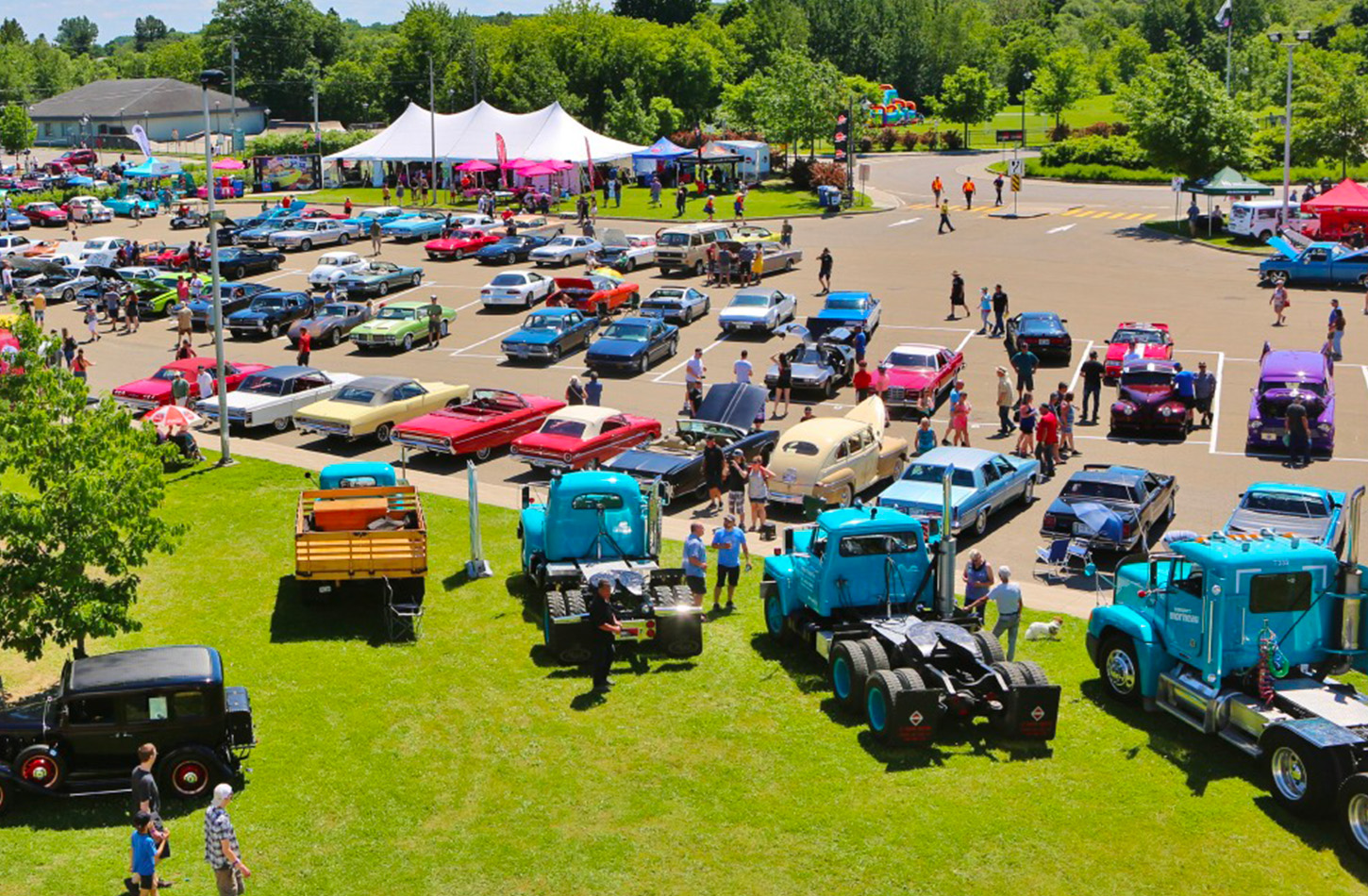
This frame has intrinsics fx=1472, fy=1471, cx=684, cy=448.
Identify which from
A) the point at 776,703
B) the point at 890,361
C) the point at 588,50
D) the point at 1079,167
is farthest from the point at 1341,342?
the point at 588,50

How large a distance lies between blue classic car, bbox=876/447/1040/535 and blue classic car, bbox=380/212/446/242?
38.2 metres

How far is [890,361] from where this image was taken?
114ft

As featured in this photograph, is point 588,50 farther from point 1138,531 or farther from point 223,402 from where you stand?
point 1138,531

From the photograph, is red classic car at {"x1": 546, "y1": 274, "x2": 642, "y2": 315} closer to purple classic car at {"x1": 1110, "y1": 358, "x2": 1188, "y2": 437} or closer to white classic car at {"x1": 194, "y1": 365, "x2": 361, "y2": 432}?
white classic car at {"x1": 194, "y1": 365, "x2": 361, "y2": 432}

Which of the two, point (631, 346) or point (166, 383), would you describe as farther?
point (631, 346)

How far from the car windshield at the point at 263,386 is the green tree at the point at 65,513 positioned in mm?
15231

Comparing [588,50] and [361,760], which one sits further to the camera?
[588,50]

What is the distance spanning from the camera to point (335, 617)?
21.4 meters

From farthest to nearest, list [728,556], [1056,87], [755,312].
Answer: [1056,87] < [755,312] < [728,556]

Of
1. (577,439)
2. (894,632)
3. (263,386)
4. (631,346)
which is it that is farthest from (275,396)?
(894,632)

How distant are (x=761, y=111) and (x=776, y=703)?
210 feet

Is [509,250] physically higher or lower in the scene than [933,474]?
higher

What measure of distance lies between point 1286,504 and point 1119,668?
7115 millimetres

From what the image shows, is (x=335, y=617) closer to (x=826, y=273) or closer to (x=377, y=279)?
(x=826, y=273)
